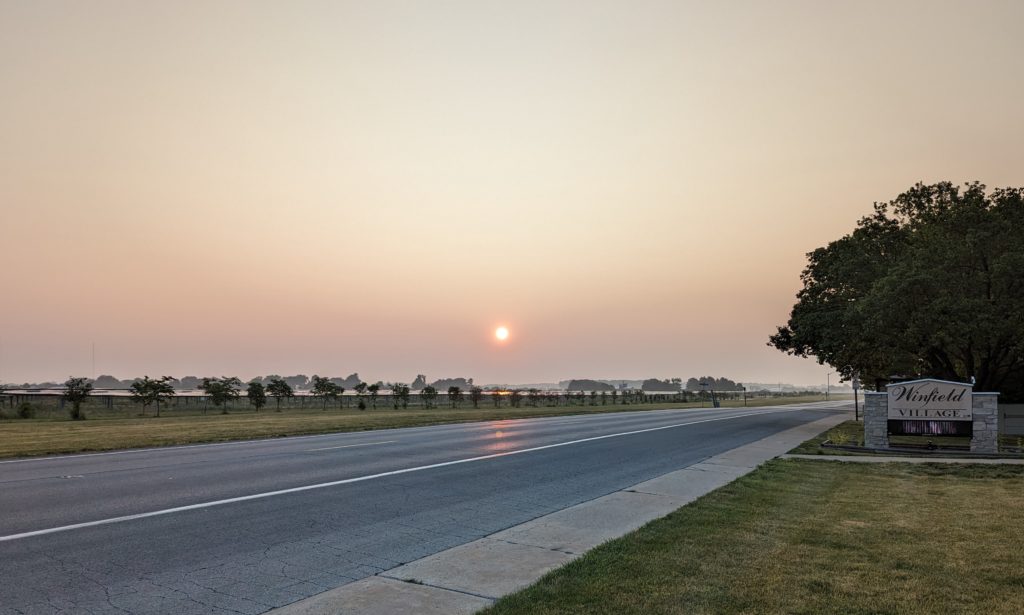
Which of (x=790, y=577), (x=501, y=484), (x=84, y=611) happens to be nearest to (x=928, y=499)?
(x=790, y=577)

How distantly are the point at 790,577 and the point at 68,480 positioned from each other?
11830 millimetres

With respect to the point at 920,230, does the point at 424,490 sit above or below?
below

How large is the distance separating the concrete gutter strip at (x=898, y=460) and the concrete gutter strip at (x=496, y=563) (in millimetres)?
6640

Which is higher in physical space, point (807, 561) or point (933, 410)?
point (933, 410)

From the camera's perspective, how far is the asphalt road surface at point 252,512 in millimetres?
5613

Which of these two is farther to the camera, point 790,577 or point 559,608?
point 790,577

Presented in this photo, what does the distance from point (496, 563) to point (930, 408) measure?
17.8m

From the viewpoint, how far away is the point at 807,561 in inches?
248

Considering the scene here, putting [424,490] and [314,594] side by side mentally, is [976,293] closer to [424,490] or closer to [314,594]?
[424,490]

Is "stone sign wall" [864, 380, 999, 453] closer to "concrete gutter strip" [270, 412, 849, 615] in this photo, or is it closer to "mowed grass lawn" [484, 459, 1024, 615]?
"mowed grass lawn" [484, 459, 1024, 615]

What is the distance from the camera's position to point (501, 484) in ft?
37.7

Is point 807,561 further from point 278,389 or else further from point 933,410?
point 278,389

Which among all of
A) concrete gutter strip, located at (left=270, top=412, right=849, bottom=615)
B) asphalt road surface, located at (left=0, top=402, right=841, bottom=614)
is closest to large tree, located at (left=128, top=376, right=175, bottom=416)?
asphalt road surface, located at (left=0, top=402, right=841, bottom=614)

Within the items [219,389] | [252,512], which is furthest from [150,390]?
[252,512]
